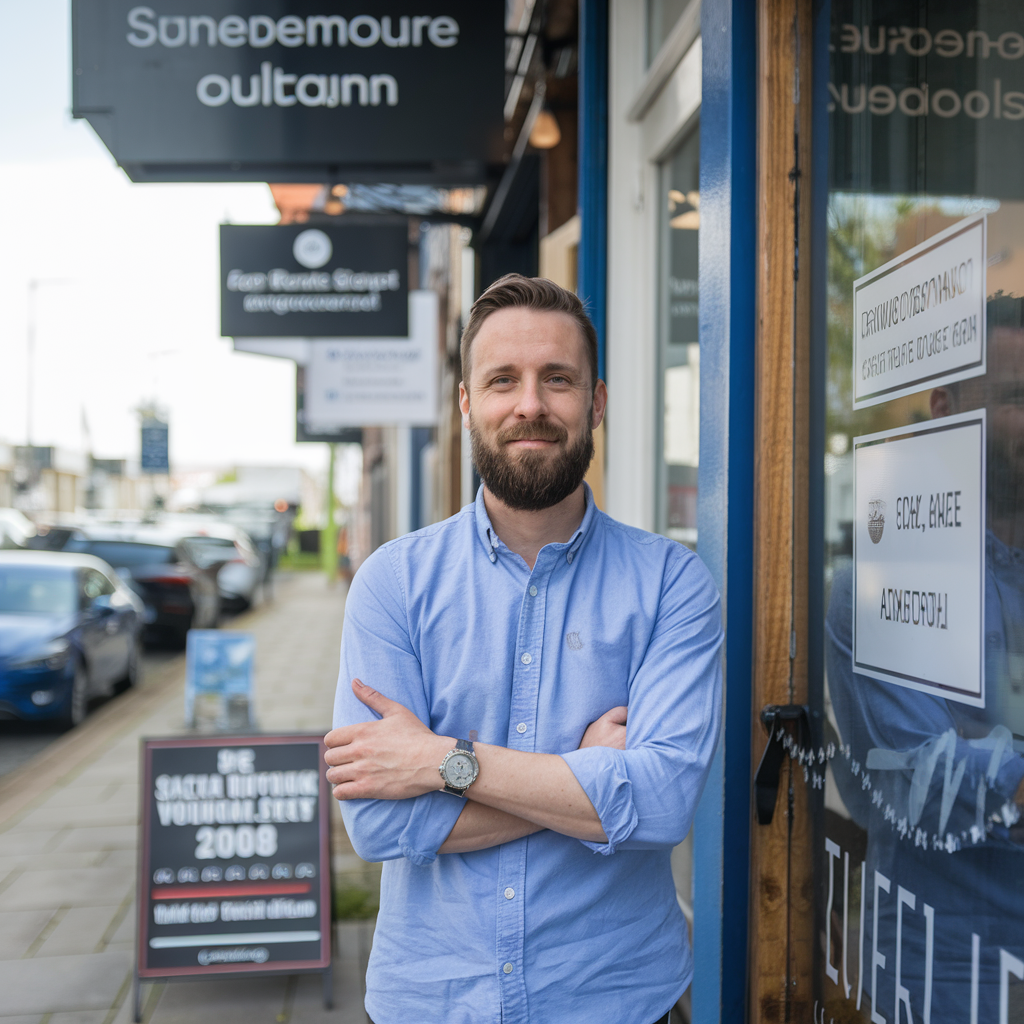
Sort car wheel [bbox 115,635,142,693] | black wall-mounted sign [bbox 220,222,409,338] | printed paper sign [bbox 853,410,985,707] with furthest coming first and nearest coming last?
1. car wheel [bbox 115,635,142,693]
2. black wall-mounted sign [bbox 220,222,409,338]
3. printed paper sign [bbox 853,410,985,707]

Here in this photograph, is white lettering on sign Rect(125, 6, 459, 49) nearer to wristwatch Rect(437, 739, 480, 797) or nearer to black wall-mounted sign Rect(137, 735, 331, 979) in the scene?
black wall-mounted sign Rect(137, 735, 331, 979)

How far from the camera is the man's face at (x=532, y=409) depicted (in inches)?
67.6

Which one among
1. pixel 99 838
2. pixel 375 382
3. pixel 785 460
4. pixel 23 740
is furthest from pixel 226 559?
pixel 785 460

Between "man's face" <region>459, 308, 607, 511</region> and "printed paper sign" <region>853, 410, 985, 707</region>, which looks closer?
"printed paper sign" <region>853, 410, 985, 707</region>

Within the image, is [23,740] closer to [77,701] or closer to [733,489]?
[77,701]

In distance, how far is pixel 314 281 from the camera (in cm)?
534

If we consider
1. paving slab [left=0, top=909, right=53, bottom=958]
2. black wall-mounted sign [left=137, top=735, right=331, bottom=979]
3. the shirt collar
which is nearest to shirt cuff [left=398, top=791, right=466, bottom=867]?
the shirt collar

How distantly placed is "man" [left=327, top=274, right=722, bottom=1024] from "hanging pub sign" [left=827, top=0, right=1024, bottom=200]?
0.63m

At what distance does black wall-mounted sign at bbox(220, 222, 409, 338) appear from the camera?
5227 millimetres

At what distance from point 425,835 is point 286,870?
92.8 inches

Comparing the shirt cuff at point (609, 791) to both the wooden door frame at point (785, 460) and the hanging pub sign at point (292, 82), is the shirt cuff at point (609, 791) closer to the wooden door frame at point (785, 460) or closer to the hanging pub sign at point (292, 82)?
the wooden door frame at point (785, 460)

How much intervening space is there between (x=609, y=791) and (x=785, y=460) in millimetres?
941

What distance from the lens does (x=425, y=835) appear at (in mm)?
1577

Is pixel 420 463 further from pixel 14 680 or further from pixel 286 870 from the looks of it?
pixel 286 870
